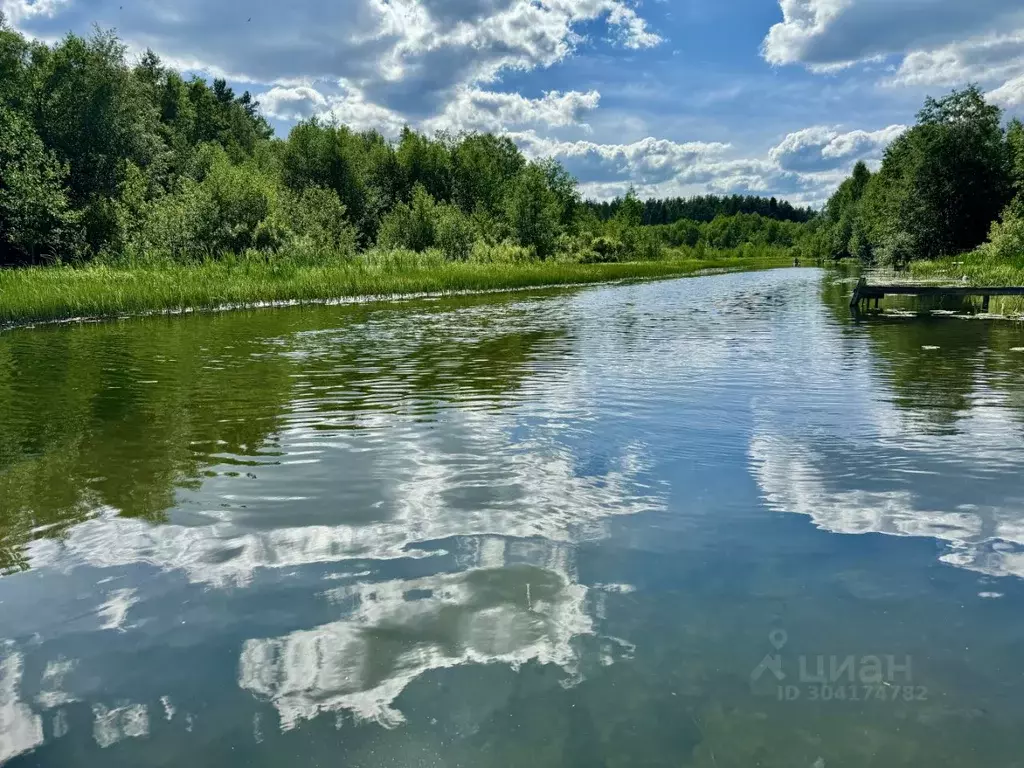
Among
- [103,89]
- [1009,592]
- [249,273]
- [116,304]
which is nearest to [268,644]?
[1009,592]

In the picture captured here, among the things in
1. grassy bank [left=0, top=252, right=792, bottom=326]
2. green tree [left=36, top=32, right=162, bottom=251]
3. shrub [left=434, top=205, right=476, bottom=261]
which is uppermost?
green tree [left=36, top=32, right=162, bottom=251]

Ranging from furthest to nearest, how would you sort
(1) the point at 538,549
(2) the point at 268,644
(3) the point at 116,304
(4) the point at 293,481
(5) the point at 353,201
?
(5) the point at 353,201
(3) the point at 116,304
(4) the point at 293,481
(1) the point at 538,549
(2) the point at 268,644

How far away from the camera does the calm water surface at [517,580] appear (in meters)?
3.78

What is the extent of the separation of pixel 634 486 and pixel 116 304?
2969cm

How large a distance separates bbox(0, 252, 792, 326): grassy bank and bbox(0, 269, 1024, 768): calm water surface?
65.0 ft

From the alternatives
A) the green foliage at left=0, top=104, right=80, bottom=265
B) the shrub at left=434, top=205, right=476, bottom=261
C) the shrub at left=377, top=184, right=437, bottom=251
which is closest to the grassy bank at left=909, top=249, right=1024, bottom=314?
the shrub at left=434, top=205, right=476, bottom=261

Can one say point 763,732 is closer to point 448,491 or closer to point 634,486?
point 634,486

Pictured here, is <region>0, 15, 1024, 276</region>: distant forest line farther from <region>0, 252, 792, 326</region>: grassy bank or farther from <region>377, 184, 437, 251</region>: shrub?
<region>0, 252, 792, 326</region>: grassy bank

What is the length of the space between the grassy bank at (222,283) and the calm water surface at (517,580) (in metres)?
19.8

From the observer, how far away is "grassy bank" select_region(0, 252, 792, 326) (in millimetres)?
28703

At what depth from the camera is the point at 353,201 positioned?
298 ft

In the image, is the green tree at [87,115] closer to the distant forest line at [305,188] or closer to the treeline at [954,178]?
the distant forest line at [305,188]

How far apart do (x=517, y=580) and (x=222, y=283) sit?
33.4m

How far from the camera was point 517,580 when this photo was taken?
18.0ft
